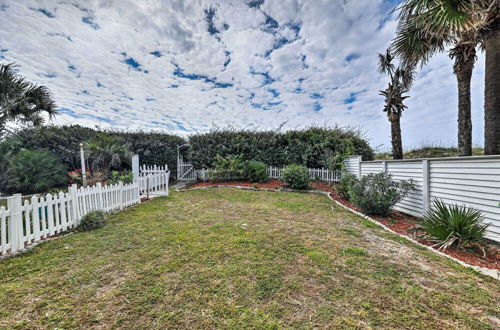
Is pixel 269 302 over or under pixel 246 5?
under

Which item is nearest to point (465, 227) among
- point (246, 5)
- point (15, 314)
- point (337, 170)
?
point (15, 314)

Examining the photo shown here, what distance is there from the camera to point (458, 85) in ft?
20.2

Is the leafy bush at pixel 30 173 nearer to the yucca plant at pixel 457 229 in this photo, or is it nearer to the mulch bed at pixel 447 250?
the mulch bed at pixel 447 250

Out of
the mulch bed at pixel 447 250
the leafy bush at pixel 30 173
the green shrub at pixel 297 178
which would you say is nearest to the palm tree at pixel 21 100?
the leafy bush at pixel 30 173

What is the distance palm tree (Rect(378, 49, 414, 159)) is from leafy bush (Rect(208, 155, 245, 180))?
26.0 ft

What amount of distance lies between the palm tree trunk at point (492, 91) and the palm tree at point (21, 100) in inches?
595

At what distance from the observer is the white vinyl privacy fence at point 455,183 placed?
124 inches

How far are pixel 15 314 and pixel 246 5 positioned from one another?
9959mm

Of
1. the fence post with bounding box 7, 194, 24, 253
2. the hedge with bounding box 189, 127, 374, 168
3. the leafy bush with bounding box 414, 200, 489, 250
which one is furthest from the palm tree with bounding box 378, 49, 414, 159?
the fence post with bounding box 7, 194, 24, 253

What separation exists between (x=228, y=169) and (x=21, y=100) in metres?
8.91

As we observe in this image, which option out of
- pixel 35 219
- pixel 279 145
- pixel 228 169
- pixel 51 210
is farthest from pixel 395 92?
pixel 35 219

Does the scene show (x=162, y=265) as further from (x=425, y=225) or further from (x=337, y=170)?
(x=337, y=170)

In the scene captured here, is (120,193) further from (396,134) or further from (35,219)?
(396,134)

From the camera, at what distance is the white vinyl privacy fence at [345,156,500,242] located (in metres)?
3.14
